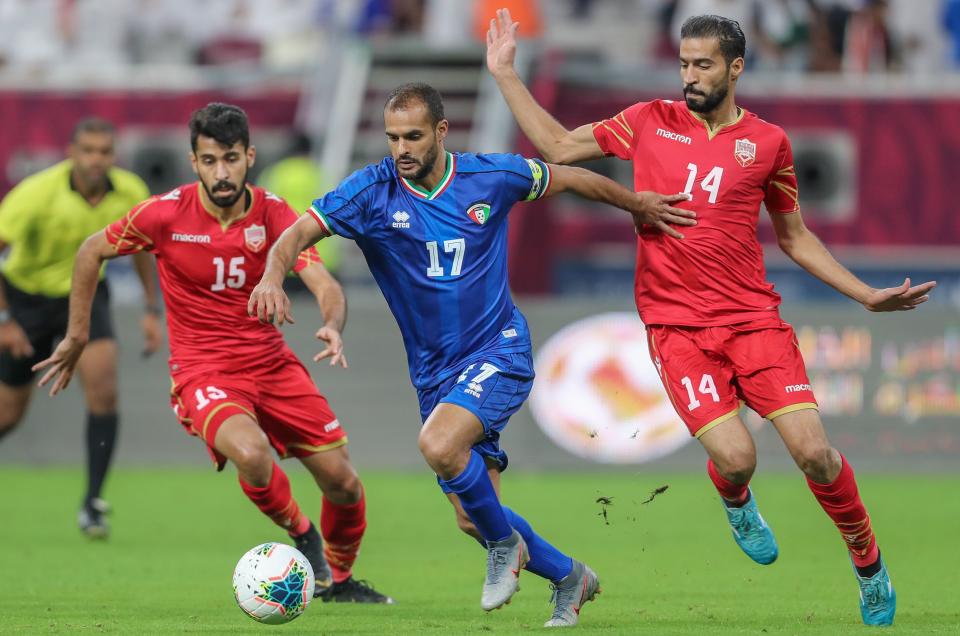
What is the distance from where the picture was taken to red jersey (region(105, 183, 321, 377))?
8805 millimetres

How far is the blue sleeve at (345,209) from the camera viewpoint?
25.2 feet

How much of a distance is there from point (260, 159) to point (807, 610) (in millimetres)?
13176

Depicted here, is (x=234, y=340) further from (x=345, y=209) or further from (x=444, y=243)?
(x=444, y=243)

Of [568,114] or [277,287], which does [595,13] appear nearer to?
[568,114]

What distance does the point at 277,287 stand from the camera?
24.1 ft

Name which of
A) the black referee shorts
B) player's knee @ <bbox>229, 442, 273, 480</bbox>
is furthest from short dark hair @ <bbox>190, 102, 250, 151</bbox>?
the black referee shorts


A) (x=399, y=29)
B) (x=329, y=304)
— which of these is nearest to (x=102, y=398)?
(x=329, y=304)

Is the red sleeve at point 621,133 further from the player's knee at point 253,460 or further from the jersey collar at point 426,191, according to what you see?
the player's knee at point 253,460

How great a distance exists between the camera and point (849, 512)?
7.75 meters

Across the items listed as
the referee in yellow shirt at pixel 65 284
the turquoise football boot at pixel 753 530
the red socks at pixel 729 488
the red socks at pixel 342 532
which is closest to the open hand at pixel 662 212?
the red socks at pixel 729 488

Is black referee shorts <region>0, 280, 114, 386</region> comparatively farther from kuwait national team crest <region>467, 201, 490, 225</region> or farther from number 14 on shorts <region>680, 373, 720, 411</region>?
number 14 on shorts <region>680, 373, 720, 411</region>

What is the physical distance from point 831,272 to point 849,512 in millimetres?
1205

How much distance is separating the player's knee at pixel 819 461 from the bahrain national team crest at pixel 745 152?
56.0 inches

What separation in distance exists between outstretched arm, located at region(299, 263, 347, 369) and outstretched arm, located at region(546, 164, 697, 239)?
1167 millimetres
